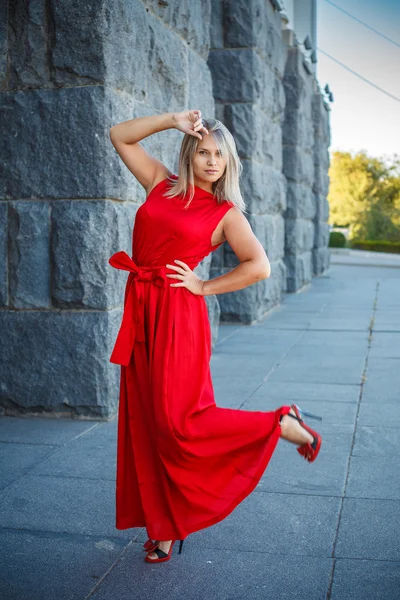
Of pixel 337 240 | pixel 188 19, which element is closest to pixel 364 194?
pixel 337 240

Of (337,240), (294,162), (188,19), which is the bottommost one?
(337,240)

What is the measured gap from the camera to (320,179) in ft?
56.7

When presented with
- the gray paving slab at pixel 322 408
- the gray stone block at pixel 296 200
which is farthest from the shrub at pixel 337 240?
the gray paving slab at pixel 322 408

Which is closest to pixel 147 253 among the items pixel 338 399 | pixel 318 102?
pixel 338 399

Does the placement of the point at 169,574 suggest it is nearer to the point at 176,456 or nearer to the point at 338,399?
the point at 176,456

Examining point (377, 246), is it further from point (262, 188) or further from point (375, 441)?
point (375, 441)

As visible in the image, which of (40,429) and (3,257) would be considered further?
(3,257)

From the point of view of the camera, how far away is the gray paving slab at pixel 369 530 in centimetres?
325

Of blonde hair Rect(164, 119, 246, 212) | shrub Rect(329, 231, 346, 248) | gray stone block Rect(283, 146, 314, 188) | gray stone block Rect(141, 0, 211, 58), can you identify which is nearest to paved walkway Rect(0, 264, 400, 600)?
blonde hair Rect(164, 119, 246, 212)

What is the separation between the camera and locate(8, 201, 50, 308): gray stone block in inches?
209

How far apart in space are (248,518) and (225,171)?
1466mm

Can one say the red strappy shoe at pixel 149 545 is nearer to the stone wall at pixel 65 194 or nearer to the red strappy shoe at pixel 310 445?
the red strappy shoe at pixel 310 445

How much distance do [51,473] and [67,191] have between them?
180cm

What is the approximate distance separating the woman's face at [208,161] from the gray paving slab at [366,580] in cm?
148
